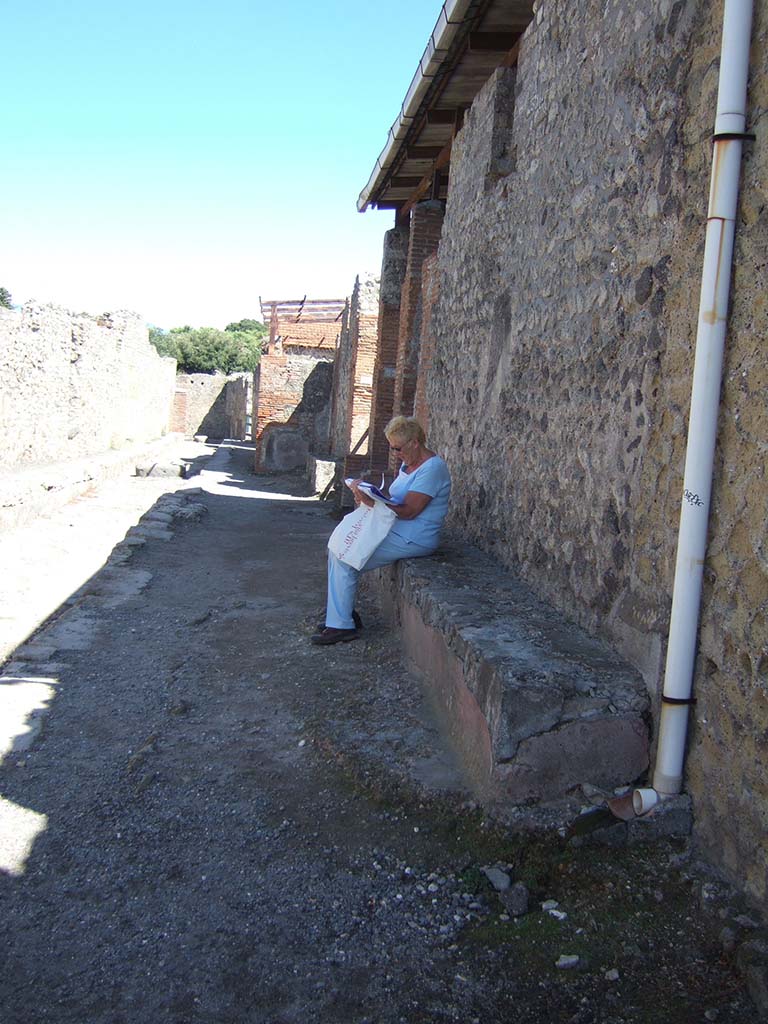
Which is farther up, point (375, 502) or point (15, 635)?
point (375, 502)

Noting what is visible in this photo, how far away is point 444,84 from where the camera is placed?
20.6ft

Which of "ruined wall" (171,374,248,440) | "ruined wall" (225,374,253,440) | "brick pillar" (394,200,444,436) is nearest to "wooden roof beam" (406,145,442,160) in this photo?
"brick pillar" (394,200,444,436)

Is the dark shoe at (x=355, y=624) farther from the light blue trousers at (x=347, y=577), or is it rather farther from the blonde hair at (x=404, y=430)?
the blonde hair at (x=404, y=430)

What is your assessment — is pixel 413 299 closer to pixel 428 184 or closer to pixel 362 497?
pixel 428 184

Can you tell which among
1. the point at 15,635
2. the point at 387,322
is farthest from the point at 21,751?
the point at 387,322

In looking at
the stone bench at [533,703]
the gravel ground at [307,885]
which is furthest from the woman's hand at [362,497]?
the stone bench at [533,703]

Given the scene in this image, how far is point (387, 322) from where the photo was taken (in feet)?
35.6

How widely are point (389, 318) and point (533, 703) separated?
28.7 feet

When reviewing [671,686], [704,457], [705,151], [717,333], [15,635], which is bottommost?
[15,635]

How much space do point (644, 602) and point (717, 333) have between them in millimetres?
911

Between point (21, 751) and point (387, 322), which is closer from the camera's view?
point (21, 751)

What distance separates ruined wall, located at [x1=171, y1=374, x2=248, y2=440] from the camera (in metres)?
34.2

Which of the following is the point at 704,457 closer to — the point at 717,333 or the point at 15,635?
the point at 717,333

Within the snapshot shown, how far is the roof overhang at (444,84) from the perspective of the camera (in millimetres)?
5195
